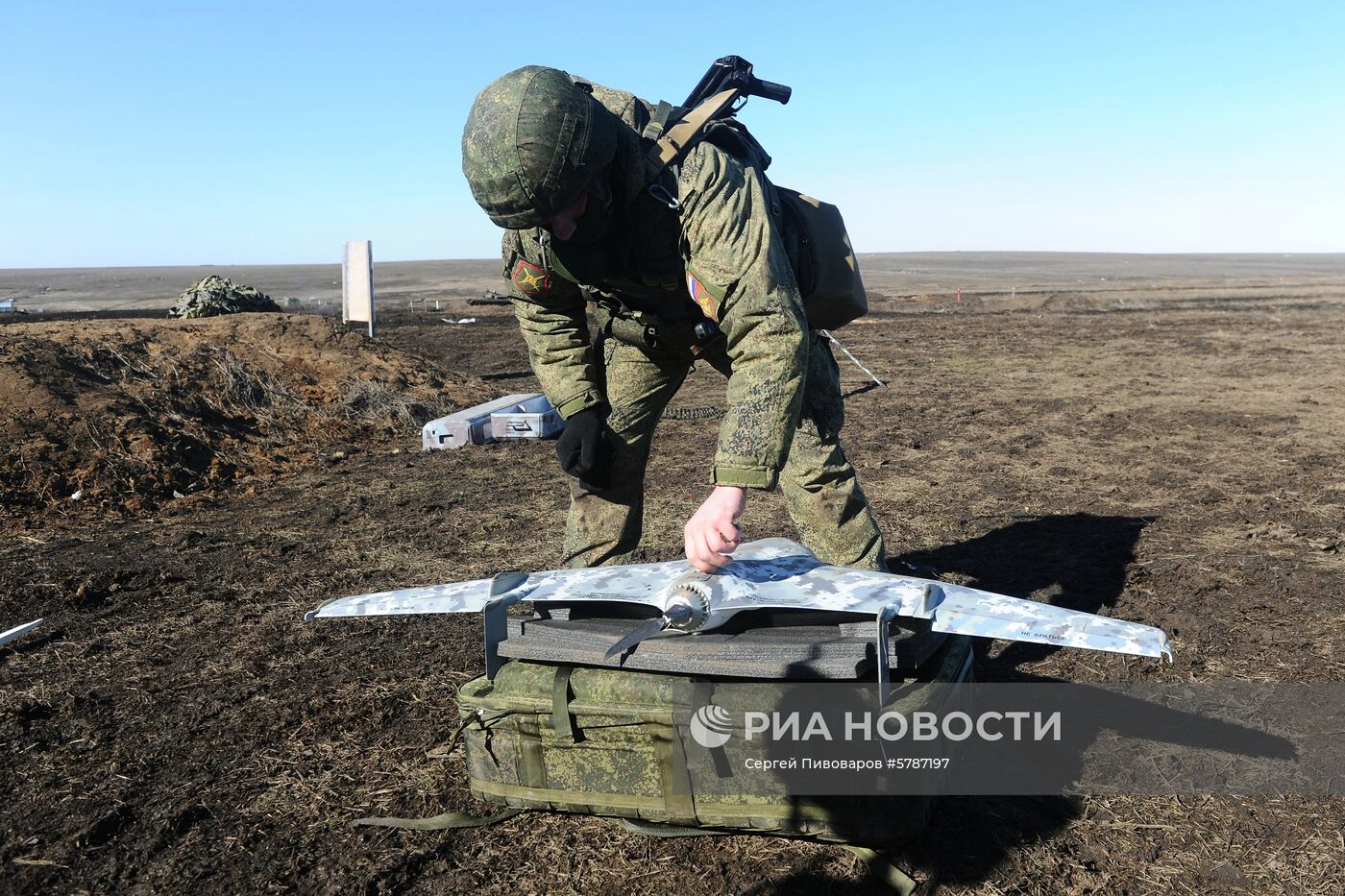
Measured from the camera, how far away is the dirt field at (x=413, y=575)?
9.73ft

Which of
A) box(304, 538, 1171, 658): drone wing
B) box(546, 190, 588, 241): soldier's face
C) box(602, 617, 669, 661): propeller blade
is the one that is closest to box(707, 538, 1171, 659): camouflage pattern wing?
box(304, 538, 1171, 658): drone wing

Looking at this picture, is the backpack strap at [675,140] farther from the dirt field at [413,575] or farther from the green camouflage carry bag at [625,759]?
the dirt field at [413,575]

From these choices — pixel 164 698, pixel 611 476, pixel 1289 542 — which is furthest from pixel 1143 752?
pixel 164 698

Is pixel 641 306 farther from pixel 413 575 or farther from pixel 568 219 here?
pixel 413 575

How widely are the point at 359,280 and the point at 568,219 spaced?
51.3ft

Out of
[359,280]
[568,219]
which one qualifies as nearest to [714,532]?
[568,219]

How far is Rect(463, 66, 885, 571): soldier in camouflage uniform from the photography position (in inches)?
116

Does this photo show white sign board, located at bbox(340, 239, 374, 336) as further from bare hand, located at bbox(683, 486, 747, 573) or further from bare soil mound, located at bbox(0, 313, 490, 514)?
bare hand, located at bbox(683, 486, 747, 573)

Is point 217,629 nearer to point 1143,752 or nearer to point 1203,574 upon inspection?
point 1143,752

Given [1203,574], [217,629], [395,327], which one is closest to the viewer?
[217,629]

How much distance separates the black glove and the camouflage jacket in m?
0.46

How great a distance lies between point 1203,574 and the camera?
17.9 ft

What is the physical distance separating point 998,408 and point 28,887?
34.3 feet

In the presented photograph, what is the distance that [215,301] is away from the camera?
48.3ft
